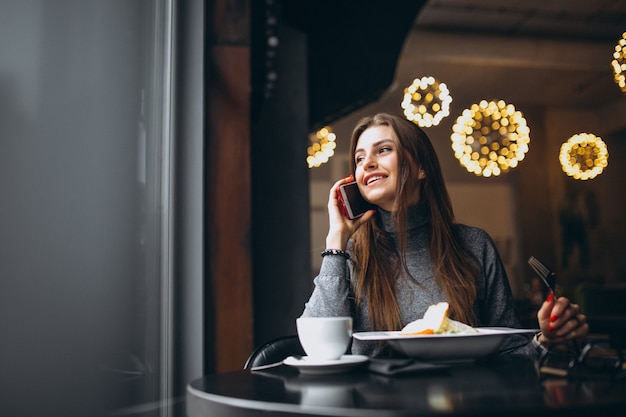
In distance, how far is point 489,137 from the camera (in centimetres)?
426

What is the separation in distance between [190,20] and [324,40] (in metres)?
1.53

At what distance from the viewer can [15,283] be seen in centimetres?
129

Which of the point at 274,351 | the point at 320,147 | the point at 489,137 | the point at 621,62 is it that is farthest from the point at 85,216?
the point at 489,137

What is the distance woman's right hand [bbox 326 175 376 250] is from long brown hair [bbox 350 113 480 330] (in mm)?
37

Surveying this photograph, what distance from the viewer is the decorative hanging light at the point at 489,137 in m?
4.11

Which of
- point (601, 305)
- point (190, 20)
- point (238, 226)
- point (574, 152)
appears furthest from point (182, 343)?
point (601, 305)

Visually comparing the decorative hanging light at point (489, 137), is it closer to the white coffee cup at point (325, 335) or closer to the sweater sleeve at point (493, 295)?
the sweater sleeve at point (493, 295)

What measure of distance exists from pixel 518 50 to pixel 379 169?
5.14m

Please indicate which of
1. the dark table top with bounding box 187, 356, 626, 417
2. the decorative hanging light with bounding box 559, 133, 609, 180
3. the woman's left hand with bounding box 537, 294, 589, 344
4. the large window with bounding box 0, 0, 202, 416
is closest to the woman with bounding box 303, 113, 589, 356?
the woman's left hand with bounding box 537, 294, 589, 344

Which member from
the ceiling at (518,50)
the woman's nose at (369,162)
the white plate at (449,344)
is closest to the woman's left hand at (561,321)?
the white plate at (449,344)

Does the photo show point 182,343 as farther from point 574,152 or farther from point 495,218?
point 495,218

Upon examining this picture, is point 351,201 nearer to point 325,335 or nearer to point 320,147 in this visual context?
point 325,335

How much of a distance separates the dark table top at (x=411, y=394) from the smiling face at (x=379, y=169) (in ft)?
2.67

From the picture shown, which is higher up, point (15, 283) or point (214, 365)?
point (15, 283)
